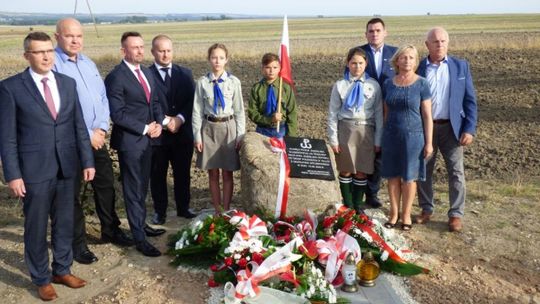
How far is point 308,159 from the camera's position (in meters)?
5.85

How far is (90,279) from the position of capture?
5.05 metres

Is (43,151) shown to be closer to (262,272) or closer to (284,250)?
(262,272)

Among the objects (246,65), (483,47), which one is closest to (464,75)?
(246,65)

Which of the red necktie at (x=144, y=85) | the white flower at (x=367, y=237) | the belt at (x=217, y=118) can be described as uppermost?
the red necktie at (x=144, y=85)

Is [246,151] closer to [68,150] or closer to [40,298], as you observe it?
[68,150]

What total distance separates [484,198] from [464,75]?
2.12 metres

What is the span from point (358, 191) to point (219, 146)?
1.75 m

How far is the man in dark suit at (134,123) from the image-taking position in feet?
17.5

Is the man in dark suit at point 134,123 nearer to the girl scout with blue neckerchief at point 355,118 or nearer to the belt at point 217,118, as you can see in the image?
the belt at point 217,118

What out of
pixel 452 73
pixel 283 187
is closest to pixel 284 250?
pixel 283 187

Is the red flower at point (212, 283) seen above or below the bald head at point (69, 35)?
below

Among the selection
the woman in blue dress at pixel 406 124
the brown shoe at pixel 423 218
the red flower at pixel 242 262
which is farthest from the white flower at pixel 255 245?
the brown shoe at pixel 423 218

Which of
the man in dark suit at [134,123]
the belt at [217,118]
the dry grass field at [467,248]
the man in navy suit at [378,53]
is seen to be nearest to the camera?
the dry grass field at [467,248]

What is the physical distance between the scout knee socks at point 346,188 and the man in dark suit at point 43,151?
9.49ft
